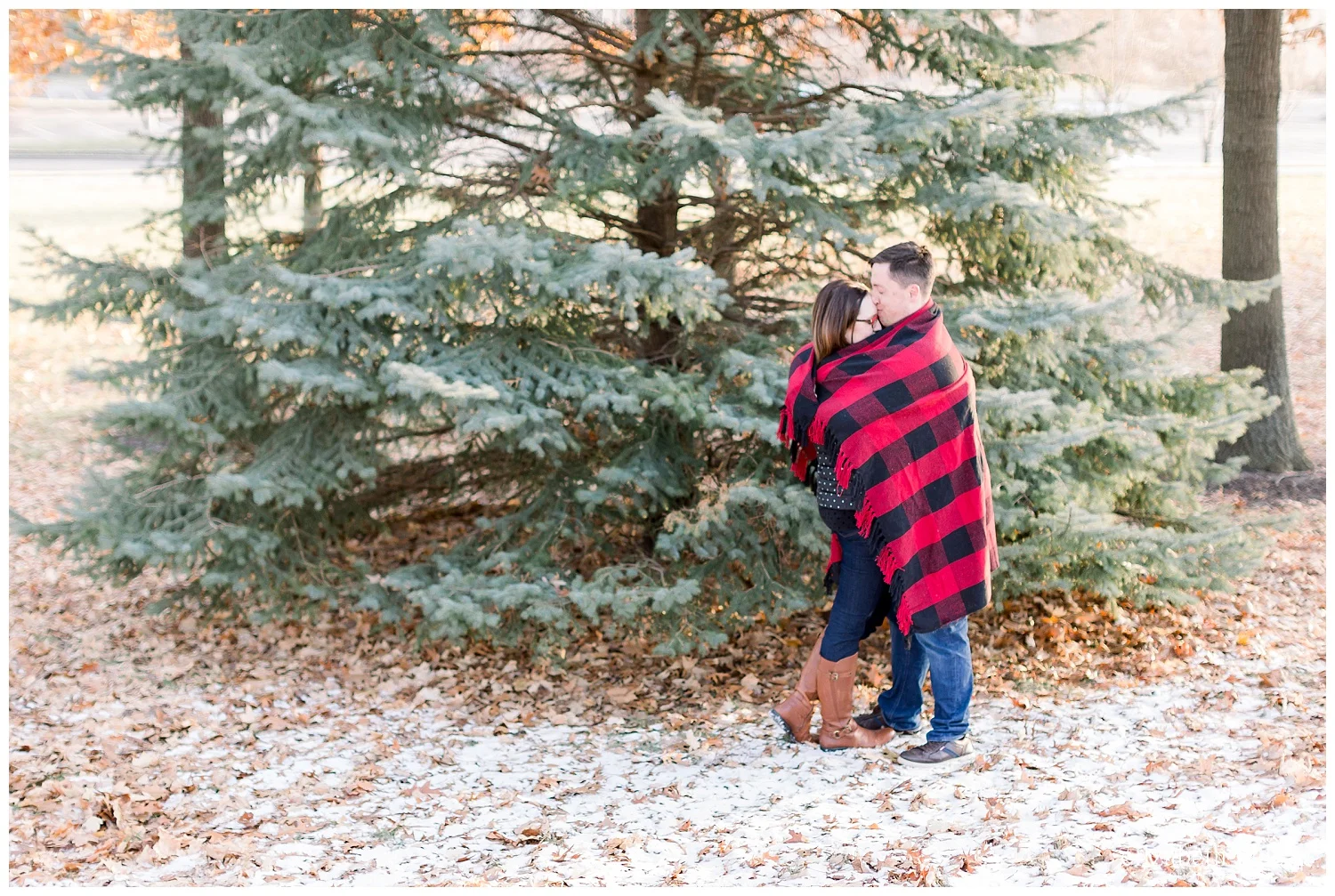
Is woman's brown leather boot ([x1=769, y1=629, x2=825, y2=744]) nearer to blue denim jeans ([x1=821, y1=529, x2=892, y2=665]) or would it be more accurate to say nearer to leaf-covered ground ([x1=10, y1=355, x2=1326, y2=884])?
leaf-covered ground ([x1=10, y1=355, x2=1326, y2=884])

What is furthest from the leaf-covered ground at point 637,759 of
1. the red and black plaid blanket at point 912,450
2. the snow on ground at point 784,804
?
the red and black plaid blanket at point 912,450

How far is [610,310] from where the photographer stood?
530 centimetres

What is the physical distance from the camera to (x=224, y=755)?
490 cm

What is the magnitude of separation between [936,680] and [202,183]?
447cm

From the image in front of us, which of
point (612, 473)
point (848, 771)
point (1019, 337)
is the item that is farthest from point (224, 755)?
point (1019, 337)

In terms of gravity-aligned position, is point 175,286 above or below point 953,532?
above

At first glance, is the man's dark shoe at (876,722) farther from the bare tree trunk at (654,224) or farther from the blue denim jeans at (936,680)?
Answer: the bare tree trunk at (654,224)

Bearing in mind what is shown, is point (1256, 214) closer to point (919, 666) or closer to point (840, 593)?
point (919, 666)

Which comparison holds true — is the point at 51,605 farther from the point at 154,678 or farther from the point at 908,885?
the point at 908,885

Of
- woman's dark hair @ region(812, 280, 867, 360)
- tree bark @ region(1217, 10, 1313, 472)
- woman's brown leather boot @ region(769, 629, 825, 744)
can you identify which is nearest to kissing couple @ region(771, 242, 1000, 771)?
woman's dark hair @ region(812, 280, 867, 360)

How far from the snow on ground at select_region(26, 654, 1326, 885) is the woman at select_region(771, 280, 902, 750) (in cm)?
11

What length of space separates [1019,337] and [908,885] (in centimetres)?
270

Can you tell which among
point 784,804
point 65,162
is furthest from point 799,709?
point 65,162

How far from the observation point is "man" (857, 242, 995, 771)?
3803mm
